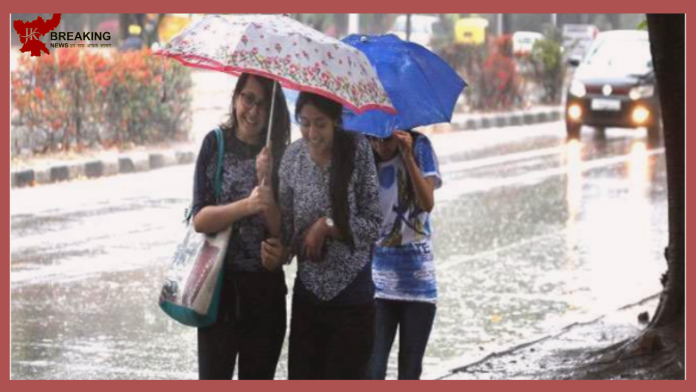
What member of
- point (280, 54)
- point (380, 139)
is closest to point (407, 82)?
point (380, 139)

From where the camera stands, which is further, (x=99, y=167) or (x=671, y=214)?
(x=99, y=167)

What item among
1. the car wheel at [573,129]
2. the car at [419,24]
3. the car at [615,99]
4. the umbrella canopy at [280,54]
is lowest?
the car wheel at [573,129]

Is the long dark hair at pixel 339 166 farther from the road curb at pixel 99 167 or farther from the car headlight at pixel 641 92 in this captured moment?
the car headlight at pixel 641 92

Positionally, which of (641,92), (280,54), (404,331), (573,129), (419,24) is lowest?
(573,129)

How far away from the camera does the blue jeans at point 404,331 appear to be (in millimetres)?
6094

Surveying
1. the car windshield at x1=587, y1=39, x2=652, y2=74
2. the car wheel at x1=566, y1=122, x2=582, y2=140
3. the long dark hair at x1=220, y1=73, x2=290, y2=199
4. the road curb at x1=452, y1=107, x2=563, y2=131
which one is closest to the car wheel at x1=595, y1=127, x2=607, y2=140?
the car wheel at x1=566, y1=122, x2=582, y2=140

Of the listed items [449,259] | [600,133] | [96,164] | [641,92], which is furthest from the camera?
[600,133]

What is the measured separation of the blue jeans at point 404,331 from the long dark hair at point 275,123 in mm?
1104

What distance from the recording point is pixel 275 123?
516 cm

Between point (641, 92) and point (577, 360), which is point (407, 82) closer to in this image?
point (577, 360)

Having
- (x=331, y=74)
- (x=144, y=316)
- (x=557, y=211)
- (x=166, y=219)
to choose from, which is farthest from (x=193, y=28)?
(x=557, y=211)

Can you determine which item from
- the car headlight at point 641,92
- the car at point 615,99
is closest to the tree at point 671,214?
the car at point 615,99

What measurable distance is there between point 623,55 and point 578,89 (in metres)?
1.49

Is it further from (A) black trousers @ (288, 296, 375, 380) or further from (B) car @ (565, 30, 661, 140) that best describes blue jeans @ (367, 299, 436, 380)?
(B) car @ (565, 30, 661, 140)
